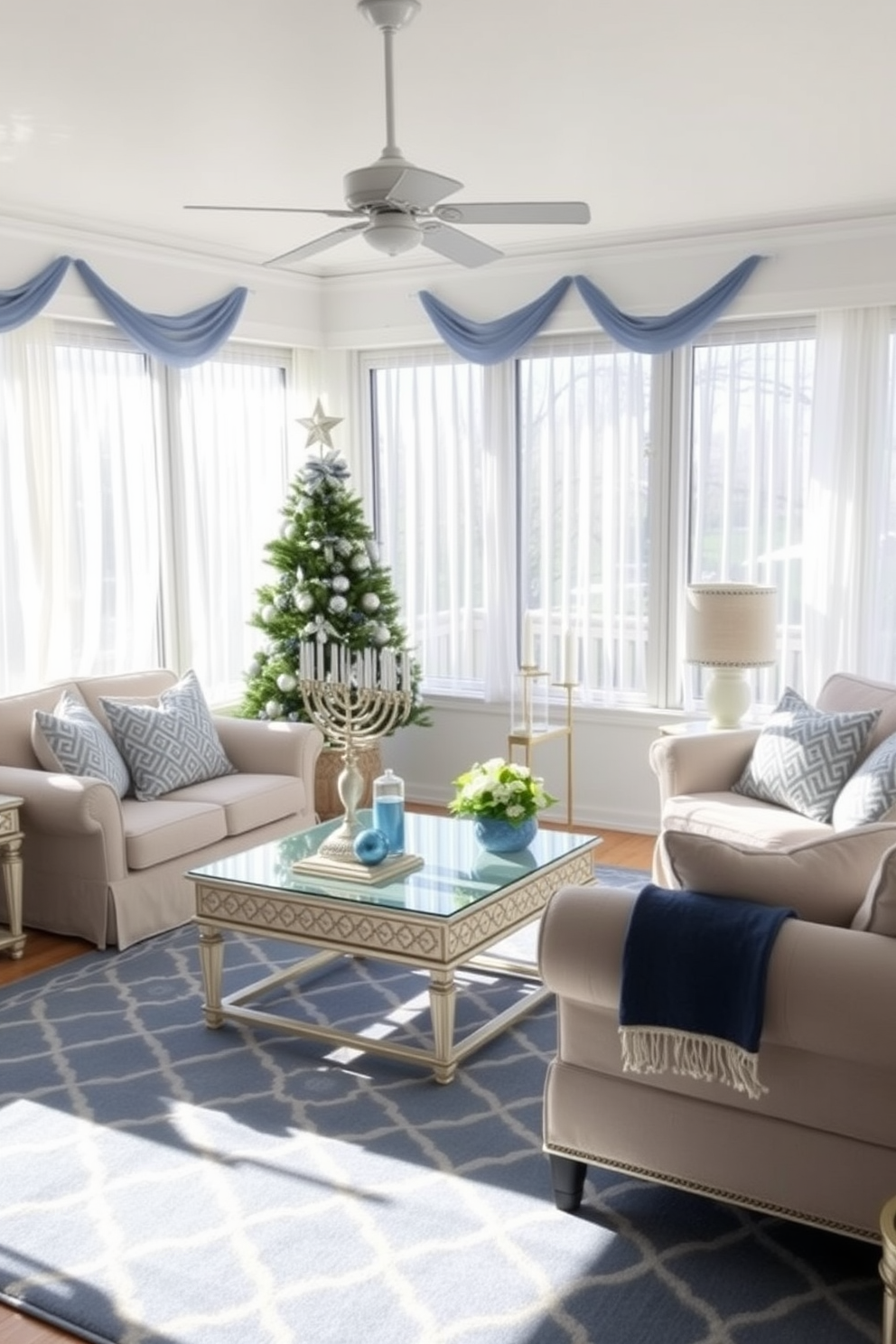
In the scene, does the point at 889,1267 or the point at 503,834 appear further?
the point at 503,834

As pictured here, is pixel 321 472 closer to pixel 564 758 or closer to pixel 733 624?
pixel 564 758

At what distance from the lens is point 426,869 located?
428cm

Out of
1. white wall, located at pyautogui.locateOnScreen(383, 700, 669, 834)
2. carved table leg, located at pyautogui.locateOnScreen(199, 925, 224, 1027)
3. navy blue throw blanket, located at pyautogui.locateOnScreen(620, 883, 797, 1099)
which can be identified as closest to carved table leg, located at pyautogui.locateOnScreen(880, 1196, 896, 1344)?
navy blue throw blanket, located at pyautogui.locateOnScreen(620, 883, 797, 1099)

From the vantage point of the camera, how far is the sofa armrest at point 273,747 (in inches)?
235

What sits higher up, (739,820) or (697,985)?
(697,985)

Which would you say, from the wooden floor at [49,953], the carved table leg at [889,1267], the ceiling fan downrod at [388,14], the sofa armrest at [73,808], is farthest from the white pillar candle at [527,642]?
the carved table leg at [889,1267]

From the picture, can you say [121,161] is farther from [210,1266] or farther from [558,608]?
[210,1266]

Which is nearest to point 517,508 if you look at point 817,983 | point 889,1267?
point 817,983

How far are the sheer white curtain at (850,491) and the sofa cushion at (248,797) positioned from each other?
2.58 metres

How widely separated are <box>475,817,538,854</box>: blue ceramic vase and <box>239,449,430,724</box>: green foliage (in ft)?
7.71

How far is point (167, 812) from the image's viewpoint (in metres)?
5.35

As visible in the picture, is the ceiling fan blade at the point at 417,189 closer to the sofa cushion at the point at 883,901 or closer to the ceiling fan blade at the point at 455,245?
the ceiling fan blade at the point at 455,245

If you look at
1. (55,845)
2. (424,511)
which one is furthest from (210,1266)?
(424,511)

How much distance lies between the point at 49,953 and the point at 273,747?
140cm
